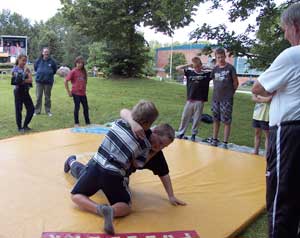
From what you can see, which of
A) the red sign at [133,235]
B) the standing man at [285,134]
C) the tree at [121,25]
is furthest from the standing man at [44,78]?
the tree at [121,25]

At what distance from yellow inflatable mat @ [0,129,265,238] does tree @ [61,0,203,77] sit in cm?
1208

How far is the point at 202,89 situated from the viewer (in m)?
5.90

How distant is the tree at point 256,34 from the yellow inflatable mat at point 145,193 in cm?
478

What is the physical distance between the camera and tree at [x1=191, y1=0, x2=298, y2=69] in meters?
8.75

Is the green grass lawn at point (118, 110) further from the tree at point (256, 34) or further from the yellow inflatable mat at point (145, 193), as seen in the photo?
the tree at point (256, 34)

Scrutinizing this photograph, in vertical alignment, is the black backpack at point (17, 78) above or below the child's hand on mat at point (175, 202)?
above

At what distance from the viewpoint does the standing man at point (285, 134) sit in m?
2.03

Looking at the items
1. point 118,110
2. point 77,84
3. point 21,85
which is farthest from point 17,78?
point 118,110

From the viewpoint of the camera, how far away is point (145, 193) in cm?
339

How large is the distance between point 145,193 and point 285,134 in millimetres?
1671

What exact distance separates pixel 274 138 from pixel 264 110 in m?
2.64

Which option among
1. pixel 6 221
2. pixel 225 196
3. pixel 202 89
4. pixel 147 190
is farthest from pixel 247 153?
A: pixel 6 221

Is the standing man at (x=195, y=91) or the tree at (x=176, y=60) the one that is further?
the tree at (x=176, y=60)

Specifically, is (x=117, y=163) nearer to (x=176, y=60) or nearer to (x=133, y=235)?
(x=133, y=235)
